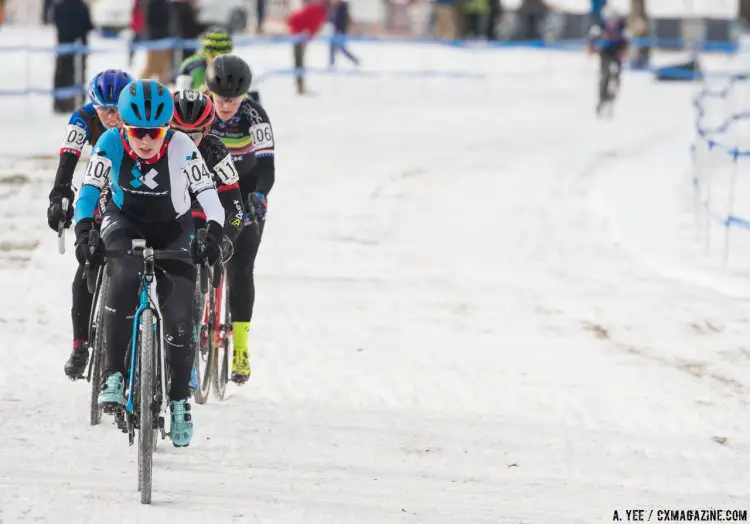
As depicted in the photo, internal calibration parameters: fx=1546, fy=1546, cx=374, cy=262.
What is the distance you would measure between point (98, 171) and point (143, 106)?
0.41 m

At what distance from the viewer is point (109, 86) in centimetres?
790

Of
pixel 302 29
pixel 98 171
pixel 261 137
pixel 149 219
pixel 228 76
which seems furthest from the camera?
pixel 302 29

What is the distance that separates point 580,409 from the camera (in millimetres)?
8727

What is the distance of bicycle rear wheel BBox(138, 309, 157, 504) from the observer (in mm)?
6430

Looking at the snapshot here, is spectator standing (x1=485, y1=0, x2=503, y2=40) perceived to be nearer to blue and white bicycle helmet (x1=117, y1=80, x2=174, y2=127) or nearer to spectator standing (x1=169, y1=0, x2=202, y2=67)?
spectator standing (x1=169, y1=0, x2=202, y2=67)

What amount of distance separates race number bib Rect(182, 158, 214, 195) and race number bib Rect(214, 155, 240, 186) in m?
0.67

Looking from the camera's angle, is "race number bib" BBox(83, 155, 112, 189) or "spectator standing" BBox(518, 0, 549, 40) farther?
"spectator standing" BBox(518, 0, 549, 40)

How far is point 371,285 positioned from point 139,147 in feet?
20.1

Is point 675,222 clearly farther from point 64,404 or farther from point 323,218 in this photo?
point 64,404

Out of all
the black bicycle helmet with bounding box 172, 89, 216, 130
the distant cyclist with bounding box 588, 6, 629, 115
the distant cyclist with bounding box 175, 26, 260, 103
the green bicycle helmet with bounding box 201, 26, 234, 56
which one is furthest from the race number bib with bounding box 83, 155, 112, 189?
the distant cyclist with bounding box 588, 6, 629, 115

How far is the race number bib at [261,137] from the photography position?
8.91 metres

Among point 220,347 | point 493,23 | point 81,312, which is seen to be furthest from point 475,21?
point 81,312

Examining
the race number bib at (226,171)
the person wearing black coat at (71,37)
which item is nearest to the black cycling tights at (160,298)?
the race number bib at (226,171)

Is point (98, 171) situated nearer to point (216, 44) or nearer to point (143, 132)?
point (143, 132)
